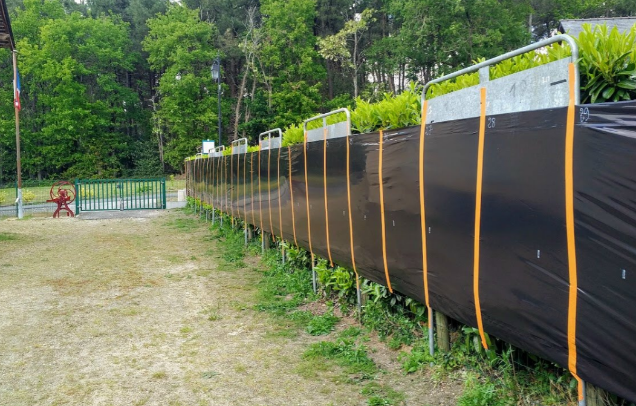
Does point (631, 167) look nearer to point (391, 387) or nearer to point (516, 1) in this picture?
point (391, 387)

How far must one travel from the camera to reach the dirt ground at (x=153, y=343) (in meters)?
3.63

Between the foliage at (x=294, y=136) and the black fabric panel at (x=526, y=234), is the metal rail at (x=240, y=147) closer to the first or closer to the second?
the foliage at (x=294, y=136)

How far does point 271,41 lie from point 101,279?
124 feet

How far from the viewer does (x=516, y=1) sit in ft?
124

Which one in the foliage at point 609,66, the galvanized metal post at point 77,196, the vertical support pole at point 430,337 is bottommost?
the vertical support pole at point 430,337

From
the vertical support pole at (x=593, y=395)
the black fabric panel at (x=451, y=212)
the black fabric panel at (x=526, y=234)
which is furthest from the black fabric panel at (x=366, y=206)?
the vertical support pole at (x=593, y=395)

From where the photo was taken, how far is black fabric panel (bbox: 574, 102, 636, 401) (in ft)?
6.80

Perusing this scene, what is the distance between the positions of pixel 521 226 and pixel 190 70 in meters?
45.9

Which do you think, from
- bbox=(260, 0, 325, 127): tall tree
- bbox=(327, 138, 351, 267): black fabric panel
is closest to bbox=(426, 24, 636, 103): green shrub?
bbox=(327, 138, 351, 267): black fabric panel

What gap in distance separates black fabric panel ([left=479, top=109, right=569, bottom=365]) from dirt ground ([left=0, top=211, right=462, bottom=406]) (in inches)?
32.7

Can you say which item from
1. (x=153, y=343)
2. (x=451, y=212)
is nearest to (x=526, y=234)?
(x=451, y=212)

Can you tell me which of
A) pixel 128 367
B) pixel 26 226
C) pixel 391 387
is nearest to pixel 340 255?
pixel 391 387

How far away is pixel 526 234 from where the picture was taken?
263 centimetres

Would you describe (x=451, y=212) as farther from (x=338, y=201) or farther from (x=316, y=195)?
(x=316, y=195)
